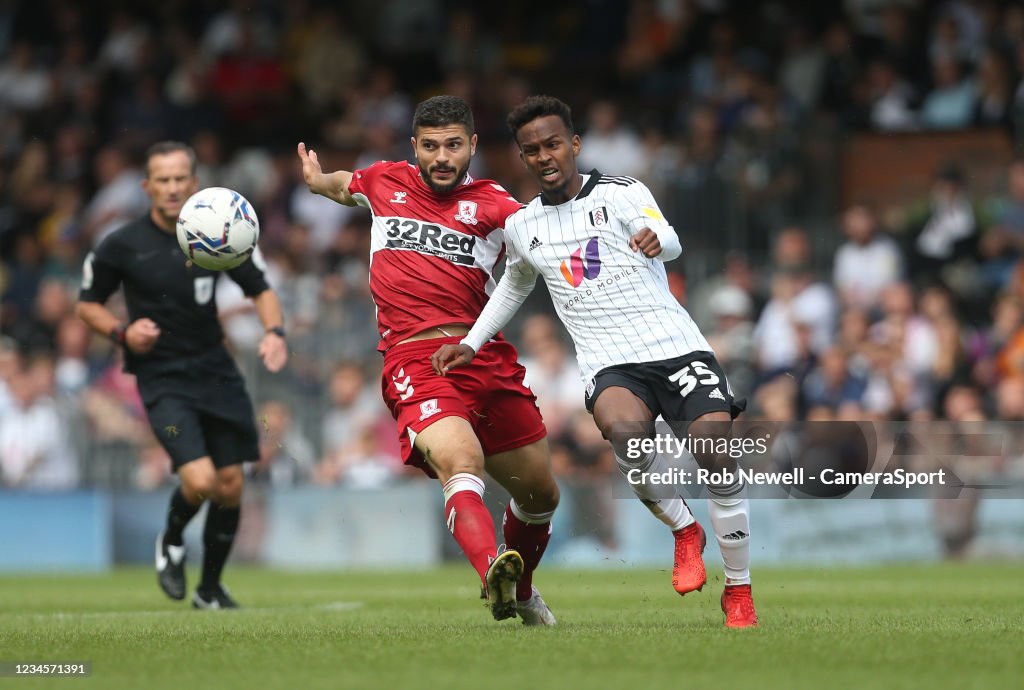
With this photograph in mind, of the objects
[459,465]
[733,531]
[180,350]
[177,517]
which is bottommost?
[177,517]

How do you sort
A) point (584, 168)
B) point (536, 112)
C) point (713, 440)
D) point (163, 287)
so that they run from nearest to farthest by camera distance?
point (713, 440) → point (536, 112) → point (163, 287) → point (584, 168)

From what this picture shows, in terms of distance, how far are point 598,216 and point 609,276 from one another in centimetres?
30

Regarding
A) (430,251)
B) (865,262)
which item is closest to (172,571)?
(430,251)

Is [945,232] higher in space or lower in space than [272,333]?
higher

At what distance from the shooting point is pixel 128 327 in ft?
33.3

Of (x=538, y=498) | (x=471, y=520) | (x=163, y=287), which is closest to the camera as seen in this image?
(x=471, y=520)

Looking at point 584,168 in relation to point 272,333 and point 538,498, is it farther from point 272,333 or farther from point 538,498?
point 538,498

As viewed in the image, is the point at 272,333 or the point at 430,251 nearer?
the point at 430,251

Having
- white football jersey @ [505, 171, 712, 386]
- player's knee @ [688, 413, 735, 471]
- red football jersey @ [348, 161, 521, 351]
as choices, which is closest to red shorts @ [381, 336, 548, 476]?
red football jersey @ [348, 161, 521, 351]

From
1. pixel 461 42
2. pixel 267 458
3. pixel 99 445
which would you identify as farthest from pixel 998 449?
pixel 461 42

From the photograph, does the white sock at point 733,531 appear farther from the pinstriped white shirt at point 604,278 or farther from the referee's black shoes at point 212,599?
the referee's black shoes at point 212,599

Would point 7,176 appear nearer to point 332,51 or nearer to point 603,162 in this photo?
point 332,51

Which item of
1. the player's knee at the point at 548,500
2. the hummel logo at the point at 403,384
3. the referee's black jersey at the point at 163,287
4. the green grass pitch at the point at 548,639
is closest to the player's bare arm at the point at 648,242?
the hummel logo at the point at 403,384

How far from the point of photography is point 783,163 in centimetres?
1730
